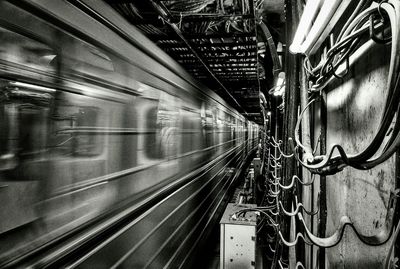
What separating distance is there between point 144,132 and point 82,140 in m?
1.08

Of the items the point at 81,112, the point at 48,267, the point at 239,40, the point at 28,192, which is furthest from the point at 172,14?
the point at 48,267

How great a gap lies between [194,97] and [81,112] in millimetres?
3591

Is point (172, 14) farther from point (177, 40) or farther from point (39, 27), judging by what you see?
point (39, 27)

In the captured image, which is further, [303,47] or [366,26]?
[303,47]

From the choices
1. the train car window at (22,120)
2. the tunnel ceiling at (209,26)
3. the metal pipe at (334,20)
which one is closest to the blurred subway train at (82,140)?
the train car window at (22,120)

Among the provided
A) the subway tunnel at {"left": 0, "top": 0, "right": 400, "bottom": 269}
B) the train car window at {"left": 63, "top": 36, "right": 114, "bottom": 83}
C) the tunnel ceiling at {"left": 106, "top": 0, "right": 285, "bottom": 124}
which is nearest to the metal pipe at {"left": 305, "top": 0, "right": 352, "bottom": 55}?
the subway tunnel at {"left": 0, "top": 0, "right": 400, "bottom": 269}

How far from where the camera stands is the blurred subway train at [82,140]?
1341 millimetres

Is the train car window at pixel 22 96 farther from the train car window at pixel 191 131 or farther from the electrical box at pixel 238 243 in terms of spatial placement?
the electrical box at pixel 238 243

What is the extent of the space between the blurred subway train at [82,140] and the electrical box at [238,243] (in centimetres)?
102

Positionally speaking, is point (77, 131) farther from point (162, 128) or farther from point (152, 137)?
point (162, 128)

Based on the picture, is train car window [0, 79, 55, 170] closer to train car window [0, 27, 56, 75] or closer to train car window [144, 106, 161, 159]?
train car window [0, 27, 56, 75]

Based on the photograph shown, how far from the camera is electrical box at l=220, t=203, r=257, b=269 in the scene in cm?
422

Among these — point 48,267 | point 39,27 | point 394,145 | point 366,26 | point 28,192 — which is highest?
point 39,27

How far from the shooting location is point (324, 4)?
1.49 meters
